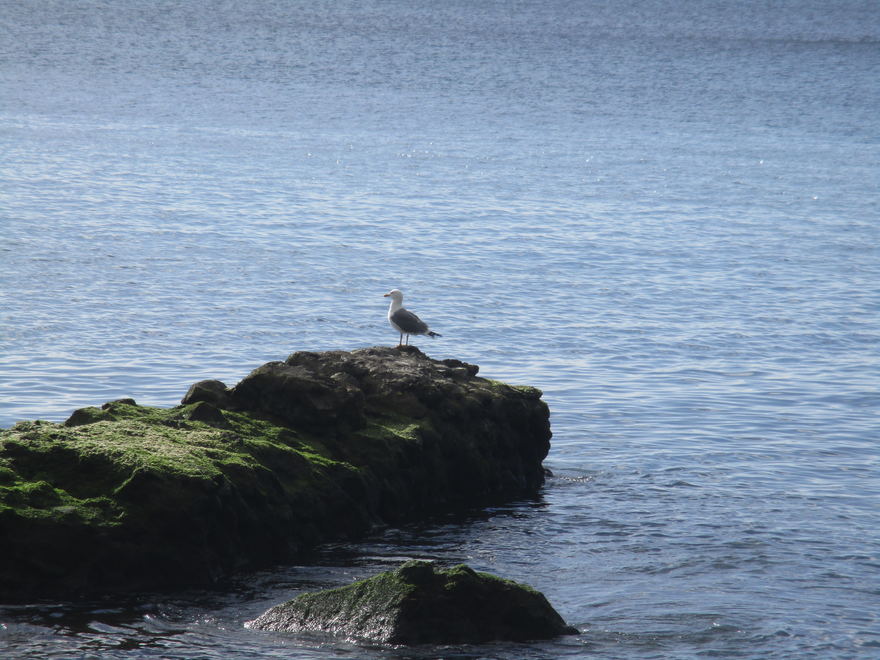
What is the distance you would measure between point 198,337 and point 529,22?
318 ft

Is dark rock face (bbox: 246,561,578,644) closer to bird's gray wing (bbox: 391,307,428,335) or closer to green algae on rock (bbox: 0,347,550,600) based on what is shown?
green algae on rock (bbox: 0,347,550,600)

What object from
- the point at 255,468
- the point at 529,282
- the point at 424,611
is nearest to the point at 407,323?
the point at 255,468

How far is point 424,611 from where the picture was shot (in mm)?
11633

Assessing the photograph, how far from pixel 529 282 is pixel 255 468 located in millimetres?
23506

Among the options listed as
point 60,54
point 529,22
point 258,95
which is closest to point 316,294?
point 258,95

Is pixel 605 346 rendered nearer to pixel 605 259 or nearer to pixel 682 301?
pixel 682 301

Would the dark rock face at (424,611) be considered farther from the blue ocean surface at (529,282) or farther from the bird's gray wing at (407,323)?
the bird's gray wing at (407,323)

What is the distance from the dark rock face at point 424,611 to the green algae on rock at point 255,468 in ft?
5.46

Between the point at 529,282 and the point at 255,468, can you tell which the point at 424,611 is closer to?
the point at 255,468

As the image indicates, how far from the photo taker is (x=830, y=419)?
75.0ft

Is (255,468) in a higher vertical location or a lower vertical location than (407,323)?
lower

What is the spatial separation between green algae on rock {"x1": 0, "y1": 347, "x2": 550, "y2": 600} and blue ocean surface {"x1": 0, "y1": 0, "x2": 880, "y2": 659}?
512 millimetres

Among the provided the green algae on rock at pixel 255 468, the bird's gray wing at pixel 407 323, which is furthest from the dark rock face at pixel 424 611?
the bird's gray wing at pixel 407 323

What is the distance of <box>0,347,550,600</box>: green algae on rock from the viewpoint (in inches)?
490
